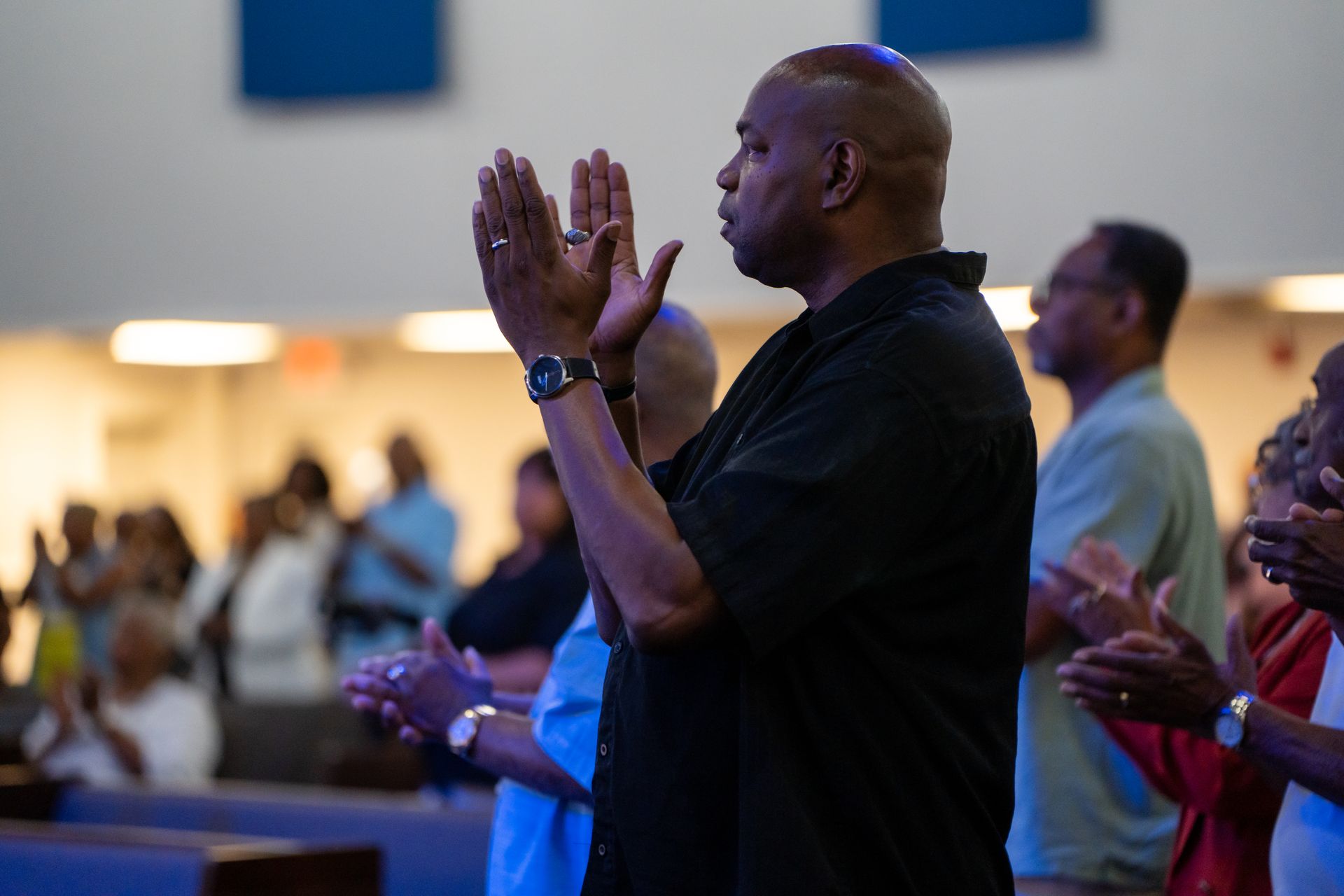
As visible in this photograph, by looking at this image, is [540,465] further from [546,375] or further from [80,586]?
[80,586]

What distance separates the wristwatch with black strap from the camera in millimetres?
1448

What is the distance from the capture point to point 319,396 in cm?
1020

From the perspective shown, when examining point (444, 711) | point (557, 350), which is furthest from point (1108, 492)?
point (557, 350)

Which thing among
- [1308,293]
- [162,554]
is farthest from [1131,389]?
[162,554]

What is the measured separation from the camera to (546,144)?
5.86m

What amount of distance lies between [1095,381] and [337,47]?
419 centimetres

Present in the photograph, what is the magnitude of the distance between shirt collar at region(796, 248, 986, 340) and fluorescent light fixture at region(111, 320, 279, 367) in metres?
5.12

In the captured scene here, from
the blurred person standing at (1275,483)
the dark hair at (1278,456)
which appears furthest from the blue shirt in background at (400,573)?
the dark hair at (1278,456)

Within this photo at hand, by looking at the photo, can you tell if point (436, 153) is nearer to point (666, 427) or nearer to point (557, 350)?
point (666, 427)

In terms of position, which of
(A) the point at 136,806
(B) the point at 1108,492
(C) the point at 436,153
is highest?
(C) the point at 436,153

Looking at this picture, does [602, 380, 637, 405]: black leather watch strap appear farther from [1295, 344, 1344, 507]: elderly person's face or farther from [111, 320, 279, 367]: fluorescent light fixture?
[111, 320, 279, 367]: fluorescent light fixture

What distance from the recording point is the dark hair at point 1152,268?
2719 millimetres

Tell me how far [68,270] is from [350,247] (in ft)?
4.10

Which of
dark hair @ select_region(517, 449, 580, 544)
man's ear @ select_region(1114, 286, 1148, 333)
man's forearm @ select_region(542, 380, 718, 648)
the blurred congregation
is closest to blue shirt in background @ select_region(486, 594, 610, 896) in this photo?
the blurred congregation
